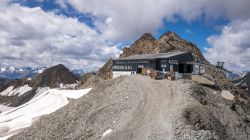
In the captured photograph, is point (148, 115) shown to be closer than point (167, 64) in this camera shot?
Yes

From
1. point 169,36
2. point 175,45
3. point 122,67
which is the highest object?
point 169,36

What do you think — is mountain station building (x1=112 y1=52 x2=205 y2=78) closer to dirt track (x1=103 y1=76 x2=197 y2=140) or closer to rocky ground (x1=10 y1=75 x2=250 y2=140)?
rocky ground (x1=10 y1=75 x2=250 y2=140)

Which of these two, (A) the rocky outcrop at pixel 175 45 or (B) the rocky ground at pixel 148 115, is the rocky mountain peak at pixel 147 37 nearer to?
(A) the rocky outcrop at pixel 175 45

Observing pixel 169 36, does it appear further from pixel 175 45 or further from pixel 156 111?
pixel 156 111

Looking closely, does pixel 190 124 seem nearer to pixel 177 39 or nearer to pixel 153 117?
pixel 153 117

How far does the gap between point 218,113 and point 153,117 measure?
1080 centimetres

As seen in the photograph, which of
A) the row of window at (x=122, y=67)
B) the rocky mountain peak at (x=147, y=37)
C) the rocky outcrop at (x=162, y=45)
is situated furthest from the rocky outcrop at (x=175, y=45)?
the row of window at (x=122, y=67)

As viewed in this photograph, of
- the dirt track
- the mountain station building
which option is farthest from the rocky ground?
the mountain station building

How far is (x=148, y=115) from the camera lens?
41375 millimetres

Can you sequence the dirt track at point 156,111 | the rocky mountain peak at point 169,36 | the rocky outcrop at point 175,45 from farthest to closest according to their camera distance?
the rocky mountain peak at point 169,36 < the rocky outcrop at point 175,45 < the dirt track at point 156,111

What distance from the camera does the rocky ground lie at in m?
37.7

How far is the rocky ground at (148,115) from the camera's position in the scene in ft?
124

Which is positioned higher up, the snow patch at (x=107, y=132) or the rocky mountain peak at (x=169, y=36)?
the rocky mountain peak at (x=169, y=36)

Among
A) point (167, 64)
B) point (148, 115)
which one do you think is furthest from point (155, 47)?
point (148, 115)
